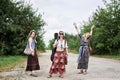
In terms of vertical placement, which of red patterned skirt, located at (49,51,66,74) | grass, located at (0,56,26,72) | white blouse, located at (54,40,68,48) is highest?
white blouse, located at (54,40,68,48)

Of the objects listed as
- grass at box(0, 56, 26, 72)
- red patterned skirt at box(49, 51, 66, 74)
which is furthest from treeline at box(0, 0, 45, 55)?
red patterned skirt at box(49, 51, 66, 74)

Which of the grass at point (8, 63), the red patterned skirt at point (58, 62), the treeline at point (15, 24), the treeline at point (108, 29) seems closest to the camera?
the red patterned skirt at point (58, 62)

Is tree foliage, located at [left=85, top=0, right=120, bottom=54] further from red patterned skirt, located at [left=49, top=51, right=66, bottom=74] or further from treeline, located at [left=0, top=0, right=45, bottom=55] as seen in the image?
red patterned skirt, located at [left=49, top=51, right=66, bottom=74]

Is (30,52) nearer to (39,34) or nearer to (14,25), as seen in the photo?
(14,25)

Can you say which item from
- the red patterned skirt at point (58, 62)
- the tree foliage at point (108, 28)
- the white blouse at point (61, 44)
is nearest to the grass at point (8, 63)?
the red patterned skirt at point (58, 62)

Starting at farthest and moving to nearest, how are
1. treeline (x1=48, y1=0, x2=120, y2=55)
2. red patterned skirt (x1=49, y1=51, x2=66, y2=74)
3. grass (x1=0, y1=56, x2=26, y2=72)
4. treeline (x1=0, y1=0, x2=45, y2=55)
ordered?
1. treeline (x1=48, y1=0, x2=120, y2=55)
2. treeline (x1=0, y1=0, x2=45, y2=55)
3. grass (x1=0, y1=56, x2=26, y2=72)
4. red patterned skirt (x1=49, y1=51, x2=66, y2=74)

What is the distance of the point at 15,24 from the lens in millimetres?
35875

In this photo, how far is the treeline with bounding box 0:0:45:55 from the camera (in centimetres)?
3372

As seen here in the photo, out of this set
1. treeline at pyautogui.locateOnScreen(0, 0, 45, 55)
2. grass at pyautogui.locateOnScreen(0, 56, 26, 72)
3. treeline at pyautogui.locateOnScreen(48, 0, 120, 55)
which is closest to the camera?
grass at pyautogui.locateOnScreen(0, 56, 26, 72)

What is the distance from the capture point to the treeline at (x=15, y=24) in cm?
3372

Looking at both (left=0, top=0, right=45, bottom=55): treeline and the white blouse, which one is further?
(left=0, top=0, right=45, bottom=55): treeline

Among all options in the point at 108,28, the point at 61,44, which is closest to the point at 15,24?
the point at 108,28

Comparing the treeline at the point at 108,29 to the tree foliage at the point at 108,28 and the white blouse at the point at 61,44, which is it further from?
the white blouse at the point at 61,44

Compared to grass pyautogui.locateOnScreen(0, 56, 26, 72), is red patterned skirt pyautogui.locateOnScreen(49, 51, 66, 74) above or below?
above
